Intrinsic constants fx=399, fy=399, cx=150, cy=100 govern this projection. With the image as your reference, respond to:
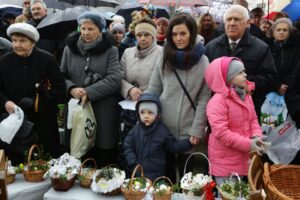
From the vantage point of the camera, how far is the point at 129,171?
149 inches

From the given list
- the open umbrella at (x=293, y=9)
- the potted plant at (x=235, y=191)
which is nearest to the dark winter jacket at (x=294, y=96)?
the potted plant at (x=235, y=191)

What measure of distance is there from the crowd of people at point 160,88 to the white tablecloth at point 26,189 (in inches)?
18.7

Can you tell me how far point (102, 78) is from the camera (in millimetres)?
4035

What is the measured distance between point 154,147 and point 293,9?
4.89 m

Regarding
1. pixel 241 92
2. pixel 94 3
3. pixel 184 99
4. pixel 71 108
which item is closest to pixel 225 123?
pixel 241 92

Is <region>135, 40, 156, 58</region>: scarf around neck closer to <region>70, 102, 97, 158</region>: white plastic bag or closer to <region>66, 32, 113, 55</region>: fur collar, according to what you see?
<region>66, 32, 113, 55</region>: fur collar

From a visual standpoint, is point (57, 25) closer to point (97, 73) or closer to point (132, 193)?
point (97, 73)

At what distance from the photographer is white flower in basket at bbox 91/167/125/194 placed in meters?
3.38

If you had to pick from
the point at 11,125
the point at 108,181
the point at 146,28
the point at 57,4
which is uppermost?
the point at 57,4

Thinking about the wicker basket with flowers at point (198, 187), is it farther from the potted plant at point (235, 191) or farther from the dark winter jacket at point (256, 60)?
the dark winter jacket at point (256, 60)

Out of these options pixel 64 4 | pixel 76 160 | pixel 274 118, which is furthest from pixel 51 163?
pixel 64 4

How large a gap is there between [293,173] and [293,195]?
14 cm

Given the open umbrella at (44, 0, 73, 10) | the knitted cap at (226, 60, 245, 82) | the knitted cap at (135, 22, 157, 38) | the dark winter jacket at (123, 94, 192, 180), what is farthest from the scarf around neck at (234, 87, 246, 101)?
the open umbrella at (44, 0, 73, 10)

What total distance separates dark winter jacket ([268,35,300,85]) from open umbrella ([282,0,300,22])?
216cm
